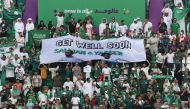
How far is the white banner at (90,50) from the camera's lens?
46.3 metres

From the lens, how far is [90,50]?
4672cm

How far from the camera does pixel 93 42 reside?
46.8 metres

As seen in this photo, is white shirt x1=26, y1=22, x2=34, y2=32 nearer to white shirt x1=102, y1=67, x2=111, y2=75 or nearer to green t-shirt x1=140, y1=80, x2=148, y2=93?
white shirt x1=102, y1=67, x2=111, y2=75

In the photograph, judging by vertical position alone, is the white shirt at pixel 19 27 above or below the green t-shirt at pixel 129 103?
above

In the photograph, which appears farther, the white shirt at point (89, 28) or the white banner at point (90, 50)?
the white shirt at point (89, 28)

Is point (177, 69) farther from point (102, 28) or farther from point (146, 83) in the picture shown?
point (102, 28)

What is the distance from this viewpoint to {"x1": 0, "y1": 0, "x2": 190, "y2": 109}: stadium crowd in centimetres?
4331

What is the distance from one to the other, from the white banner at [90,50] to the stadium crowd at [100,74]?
1.17 feet

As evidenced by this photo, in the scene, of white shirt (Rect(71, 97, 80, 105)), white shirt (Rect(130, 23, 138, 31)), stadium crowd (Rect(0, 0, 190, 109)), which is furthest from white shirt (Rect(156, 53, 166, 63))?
white shirt (Rect(71, 97, 80, 105))

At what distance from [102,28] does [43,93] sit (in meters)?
6.51

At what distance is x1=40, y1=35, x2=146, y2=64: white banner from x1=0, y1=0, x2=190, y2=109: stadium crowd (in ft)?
1.17

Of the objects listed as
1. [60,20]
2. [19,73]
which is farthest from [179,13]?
[19,73]

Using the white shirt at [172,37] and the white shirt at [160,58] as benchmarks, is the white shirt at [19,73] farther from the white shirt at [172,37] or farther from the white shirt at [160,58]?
the white shirt at [172,37]

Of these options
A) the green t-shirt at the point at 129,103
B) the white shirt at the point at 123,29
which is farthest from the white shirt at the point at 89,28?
the green t-shirt at the point at 129,103
